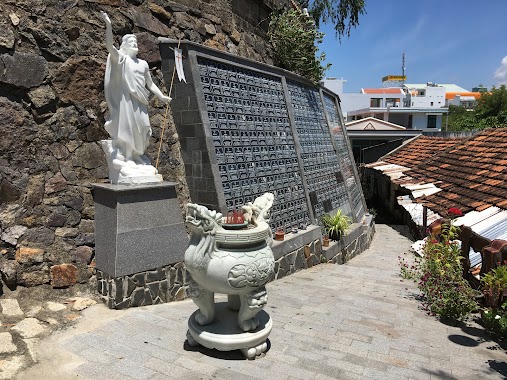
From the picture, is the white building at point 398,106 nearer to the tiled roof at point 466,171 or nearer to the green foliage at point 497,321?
the tiled roof at point 466,171

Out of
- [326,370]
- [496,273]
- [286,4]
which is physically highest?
[286,4]

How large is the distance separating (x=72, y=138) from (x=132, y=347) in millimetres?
2895

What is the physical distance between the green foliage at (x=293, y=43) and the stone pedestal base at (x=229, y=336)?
7995 millimetres

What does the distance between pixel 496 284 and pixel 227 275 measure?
3004 mm

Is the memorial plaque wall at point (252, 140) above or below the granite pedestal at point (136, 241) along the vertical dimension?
above

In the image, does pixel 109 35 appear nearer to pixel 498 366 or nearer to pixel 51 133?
pixel 51 133

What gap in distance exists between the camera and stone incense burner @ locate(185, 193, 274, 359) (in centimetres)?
327

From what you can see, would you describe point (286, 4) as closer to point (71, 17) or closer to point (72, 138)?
point (71, 17)

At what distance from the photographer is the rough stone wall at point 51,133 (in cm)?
460

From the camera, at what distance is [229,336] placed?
133 inches

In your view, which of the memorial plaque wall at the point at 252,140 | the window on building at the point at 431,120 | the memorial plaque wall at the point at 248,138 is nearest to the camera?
the memorial plaque wall at the point at 248,138

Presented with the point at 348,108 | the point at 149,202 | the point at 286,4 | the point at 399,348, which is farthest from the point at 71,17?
the point at 348,108

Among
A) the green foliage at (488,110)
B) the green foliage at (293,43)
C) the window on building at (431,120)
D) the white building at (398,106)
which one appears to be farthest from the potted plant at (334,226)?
the window on building at (431,120)

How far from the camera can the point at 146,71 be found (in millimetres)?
4852
